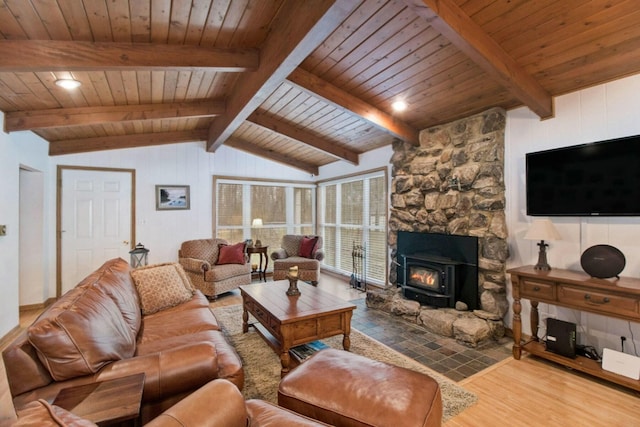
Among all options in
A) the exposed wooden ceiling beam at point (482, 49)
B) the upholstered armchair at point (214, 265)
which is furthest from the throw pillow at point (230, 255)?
the exposed wooden ceiling beam at point (482, 49)

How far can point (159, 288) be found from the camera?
277 centimetres

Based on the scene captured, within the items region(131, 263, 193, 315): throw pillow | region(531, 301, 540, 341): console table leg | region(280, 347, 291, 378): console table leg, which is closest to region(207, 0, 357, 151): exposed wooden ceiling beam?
region(131, 263, 193, 315): throw pillow

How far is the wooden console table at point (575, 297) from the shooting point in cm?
217

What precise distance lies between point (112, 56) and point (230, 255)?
11.2 feet

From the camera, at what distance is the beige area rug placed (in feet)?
7.14

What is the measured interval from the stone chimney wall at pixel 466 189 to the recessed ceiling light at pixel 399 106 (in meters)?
0.61

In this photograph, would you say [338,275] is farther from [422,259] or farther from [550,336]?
[550,336]

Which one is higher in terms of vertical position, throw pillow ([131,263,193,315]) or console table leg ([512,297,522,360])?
throw pillow ([131,263,193,315])

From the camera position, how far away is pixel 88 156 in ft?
15.9

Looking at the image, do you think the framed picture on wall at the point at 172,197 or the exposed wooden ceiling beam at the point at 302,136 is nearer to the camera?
the exposed wooden ceiling beam at the point at 302,136

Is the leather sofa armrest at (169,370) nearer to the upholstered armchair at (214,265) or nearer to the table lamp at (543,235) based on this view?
the table lamp at (543,235)

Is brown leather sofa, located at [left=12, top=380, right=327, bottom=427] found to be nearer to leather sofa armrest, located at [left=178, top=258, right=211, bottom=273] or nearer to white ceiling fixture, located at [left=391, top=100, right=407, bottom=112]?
white ceiling fixture, located at [left=391, top=100, right=407, bottom=112]

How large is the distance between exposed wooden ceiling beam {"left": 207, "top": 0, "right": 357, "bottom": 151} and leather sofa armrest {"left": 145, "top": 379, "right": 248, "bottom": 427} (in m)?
2.11

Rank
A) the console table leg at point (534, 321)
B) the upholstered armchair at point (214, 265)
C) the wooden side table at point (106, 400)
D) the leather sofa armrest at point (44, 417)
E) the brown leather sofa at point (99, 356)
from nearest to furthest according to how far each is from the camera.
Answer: the leather sofa armrest at point (44, 417), the wooden side table at point (106, 400), the brown leather sofa at point (99, 356), the console table leg at point (534, 321), the upholstered armchair at point (214, 265)
